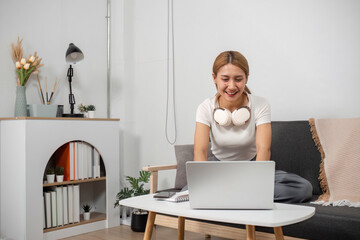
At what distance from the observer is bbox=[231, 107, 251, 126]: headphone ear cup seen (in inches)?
78.0

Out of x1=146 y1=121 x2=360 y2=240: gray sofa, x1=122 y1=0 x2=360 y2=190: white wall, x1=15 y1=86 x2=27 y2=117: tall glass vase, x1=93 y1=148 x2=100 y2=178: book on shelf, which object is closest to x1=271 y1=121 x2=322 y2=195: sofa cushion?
x1=146 y1=121 x2=360 y2=240: gray sofa

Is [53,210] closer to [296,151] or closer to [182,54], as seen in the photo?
[182,54]

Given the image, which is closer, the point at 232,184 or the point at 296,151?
the point at 232,184

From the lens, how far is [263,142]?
193cm

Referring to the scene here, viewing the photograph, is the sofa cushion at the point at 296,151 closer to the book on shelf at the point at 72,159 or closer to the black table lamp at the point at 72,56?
the book on shelf at the point at 72,159

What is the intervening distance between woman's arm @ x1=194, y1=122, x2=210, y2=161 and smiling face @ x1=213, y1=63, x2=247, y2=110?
18 cm

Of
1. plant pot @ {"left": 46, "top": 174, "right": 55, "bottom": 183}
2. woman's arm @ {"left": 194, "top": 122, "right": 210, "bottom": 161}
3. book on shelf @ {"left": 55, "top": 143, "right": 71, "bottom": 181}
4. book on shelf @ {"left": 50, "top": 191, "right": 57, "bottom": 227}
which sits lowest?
book on shelf @ {"left": 50, "top": 191, "right": 57, "bottom": 227}

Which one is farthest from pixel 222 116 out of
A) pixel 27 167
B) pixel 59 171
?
pixel 59 171

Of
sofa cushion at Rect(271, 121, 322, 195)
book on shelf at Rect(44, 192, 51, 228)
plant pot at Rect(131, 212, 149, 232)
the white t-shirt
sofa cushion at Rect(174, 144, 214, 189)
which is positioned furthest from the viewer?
plant pot at Rect(131, 212, 149, 232)

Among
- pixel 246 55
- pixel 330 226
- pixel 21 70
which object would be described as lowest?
pixel 330 226

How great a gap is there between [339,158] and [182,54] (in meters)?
1.68

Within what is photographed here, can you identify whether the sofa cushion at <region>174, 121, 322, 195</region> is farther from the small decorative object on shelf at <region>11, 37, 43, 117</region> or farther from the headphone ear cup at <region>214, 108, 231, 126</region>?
the small decorative object on shelf at <region>11, 37, 43, 117</region>

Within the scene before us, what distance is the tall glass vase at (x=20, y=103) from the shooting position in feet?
10.3

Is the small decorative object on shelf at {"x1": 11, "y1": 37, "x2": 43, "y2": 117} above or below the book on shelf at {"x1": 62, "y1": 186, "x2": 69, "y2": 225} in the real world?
above
